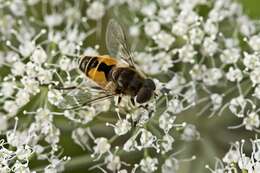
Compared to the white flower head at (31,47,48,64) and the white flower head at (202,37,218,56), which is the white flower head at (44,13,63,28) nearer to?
the white flower head at (31,47,48,64)

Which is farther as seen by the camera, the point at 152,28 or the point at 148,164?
the point at 152,28

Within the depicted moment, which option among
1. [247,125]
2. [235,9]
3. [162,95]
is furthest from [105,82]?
[235,9]

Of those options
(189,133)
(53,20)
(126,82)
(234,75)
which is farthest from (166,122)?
(53,20)

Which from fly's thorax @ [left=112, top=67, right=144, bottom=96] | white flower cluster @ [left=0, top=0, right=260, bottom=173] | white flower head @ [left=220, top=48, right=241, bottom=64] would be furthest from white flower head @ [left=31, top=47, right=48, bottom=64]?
white flower head @ [left=220, top=48, right=241, bottom=64]

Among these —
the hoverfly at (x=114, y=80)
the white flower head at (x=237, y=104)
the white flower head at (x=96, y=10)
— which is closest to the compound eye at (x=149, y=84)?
the hoverfly at (x=114, y=80)

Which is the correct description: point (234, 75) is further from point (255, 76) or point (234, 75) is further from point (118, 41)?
point (118, 41)
